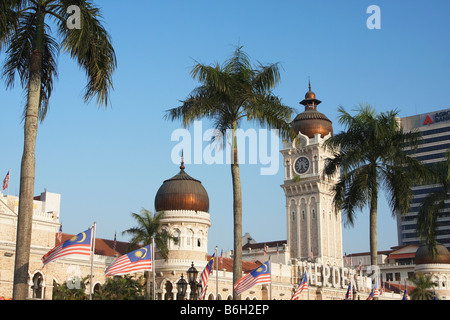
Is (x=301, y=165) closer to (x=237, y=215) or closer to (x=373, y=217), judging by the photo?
(x=373, y=217)

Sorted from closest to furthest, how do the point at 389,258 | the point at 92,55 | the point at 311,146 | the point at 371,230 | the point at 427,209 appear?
1. the point at 92,55
2. the point at 371,230
3. the point at 427,209
4. the point at 311,146
5. the point at 389,258

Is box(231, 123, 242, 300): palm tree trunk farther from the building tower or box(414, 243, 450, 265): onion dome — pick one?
box(414, 243, 450, 265): onion dome

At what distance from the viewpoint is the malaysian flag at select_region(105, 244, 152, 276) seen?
28.0 metres

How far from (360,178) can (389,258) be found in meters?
113

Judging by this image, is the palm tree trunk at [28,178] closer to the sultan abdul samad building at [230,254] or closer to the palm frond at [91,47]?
the palm frond at [91,47]

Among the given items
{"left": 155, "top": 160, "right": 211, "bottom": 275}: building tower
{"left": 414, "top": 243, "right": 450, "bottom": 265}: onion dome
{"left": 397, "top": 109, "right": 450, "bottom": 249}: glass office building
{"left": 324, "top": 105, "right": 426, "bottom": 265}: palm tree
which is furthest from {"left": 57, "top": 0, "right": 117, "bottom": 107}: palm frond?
{"left": 397, "top": 109, "right": 450, "bottom": 249}: glass office building

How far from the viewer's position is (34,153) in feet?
55.4

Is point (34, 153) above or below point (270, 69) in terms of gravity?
below

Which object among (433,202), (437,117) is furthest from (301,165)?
(433,202)

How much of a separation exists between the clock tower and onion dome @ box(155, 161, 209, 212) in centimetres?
4142

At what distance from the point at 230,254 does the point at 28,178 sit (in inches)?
3612
